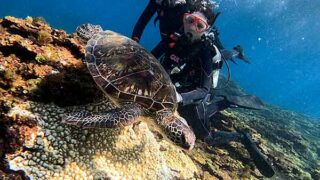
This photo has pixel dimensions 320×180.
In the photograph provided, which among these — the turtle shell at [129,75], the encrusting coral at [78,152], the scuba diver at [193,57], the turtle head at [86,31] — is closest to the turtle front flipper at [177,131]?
the turtle shell at [129,75]

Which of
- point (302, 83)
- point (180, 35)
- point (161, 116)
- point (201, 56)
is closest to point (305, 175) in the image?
point (201, 56)

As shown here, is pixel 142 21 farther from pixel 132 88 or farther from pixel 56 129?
pixel 56 129

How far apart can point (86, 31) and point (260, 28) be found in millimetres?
68359

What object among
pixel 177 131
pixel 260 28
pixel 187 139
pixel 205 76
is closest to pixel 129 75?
pixel 177 131

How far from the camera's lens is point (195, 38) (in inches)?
203

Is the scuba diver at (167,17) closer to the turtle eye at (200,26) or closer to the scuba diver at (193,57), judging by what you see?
the scuba diver at (193,57)

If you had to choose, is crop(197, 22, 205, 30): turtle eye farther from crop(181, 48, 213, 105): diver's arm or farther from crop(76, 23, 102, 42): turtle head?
crop(76, 23, 102, 42): turtle head

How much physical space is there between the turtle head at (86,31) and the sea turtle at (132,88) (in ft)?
1.40

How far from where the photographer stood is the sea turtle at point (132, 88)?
9.34 ft

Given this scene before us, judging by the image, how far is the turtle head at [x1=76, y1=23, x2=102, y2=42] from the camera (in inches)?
158

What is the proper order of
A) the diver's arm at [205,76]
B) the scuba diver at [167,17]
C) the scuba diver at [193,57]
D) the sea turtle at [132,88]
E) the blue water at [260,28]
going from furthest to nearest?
1. the blue water at [260,28]
2. the scuba diver at [167,17]
3. the scuba diver at [193,57]
4. the diver's arm at [205,76]
5. the sea turtle at [132,88]

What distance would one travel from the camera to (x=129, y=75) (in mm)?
3184

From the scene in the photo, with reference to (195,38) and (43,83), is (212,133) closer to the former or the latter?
(195,38)

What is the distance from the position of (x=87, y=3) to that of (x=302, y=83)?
10474cm
